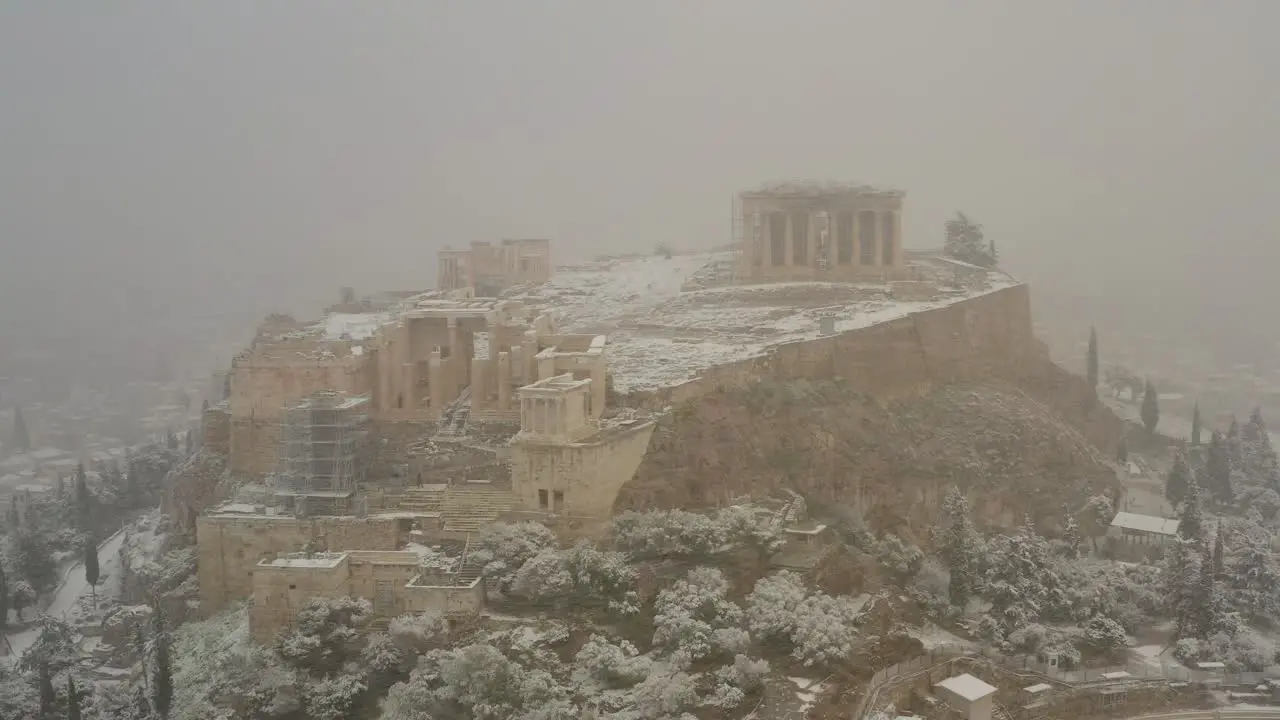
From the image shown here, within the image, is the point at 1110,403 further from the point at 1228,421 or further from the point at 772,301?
the point at 772,301

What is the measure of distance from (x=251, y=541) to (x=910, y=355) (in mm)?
22462

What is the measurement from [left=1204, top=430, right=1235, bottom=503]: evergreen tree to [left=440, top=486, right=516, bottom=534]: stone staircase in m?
27.5

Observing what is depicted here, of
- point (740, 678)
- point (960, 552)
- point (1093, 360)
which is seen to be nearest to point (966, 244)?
point (1093, 360)

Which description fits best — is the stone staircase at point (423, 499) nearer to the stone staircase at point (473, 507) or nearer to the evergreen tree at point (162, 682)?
the stone staircase at point (473, 507)

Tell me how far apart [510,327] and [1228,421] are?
34374 millimetres

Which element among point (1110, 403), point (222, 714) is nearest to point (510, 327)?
point (222, 714)

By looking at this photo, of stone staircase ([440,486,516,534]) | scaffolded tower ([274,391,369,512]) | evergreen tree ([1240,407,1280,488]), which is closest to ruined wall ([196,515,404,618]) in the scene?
scaffolded tower ([274,391,369,512])

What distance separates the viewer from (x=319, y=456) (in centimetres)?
3228

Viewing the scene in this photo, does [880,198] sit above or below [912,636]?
above

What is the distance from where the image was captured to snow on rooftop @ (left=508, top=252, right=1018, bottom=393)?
38.7 meters

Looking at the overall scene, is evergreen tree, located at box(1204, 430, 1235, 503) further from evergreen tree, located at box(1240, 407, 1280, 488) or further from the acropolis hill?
the acropolis hill

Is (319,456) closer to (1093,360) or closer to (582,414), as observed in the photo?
(582,414)

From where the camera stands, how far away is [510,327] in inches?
1411

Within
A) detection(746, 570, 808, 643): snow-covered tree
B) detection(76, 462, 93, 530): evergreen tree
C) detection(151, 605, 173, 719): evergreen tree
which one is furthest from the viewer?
detection(76, 462, 93, 530): evergreen tree
